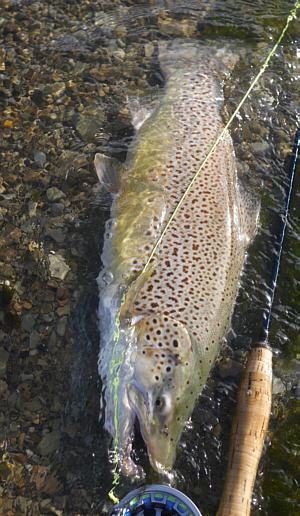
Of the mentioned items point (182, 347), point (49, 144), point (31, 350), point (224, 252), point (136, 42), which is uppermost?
point (136, 42)

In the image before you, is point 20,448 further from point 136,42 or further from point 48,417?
point 136,42

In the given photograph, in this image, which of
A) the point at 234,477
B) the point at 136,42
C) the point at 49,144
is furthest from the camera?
the point at 136,42

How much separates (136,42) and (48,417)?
3.99 meters

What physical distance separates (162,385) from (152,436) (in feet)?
1.01

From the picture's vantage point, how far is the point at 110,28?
6.55 m

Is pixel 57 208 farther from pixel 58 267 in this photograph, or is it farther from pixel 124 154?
pixel 124 154

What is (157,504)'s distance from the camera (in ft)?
11.9

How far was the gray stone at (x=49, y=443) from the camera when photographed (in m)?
4.13

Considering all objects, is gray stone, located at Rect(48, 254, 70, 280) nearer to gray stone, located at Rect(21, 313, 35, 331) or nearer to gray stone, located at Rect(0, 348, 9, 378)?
gray stone, located at Rect(21, 313, 35, 331)

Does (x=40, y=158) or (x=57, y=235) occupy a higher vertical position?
(x=40, y=158)

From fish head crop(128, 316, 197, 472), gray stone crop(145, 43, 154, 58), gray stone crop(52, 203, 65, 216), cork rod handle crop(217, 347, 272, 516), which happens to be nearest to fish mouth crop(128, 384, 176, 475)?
fish head crop(128, 316, 197, 472)

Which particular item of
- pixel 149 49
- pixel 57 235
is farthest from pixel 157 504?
pixel 149 49

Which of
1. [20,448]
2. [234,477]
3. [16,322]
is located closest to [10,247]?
[16,322]

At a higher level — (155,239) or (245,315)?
(155,239)
